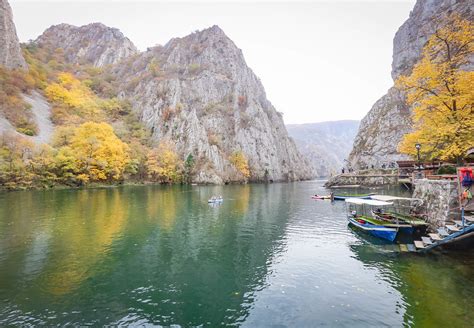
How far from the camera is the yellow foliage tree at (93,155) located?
76.2 m

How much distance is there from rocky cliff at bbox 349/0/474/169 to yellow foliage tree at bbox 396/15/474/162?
87226 millimetres

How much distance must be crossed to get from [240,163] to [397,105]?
244ft

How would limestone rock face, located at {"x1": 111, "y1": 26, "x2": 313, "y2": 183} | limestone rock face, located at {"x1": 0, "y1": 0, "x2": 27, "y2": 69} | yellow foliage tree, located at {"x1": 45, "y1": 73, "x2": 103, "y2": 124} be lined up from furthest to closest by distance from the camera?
limestone rock face, located at {"x1": 111, "y1": 26, "x2": 313, "y2": 183}, limestone rock face, located at {"x1": 0, "y1": 0, "x2": 27, "y2": 69}, yellow foliage tree, located at {"x1": 45, "y1": 73, "x2": 103, "y2": 124}

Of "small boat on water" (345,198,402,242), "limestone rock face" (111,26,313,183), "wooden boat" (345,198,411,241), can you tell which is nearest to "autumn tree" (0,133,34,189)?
"limestone rock face" (111,26,313,183)

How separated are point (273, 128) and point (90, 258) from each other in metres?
145

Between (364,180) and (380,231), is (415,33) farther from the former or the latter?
(380,231)

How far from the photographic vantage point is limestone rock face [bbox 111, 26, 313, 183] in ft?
386

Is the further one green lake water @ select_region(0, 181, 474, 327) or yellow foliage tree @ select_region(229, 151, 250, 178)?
yellow foliage tree @ select_region(229, 151, 250, 178)

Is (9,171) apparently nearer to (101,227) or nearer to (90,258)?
(101,227)

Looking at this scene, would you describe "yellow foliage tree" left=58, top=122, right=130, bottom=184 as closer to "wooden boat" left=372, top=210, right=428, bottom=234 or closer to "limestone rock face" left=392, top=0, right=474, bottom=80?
"wooden boat" left=372, top=210, right=428, bottom=234

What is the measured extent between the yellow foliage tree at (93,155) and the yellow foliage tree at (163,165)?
11565mm

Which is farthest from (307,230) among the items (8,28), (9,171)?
(8,28)

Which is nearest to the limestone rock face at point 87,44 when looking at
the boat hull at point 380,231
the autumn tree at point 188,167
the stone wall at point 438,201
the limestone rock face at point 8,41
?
the limestone rock face at point 8,41

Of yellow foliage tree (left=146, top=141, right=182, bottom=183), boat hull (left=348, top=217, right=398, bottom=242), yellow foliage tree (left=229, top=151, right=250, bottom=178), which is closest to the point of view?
boat hull (left=348, top=217, right=398, bottom=242)
